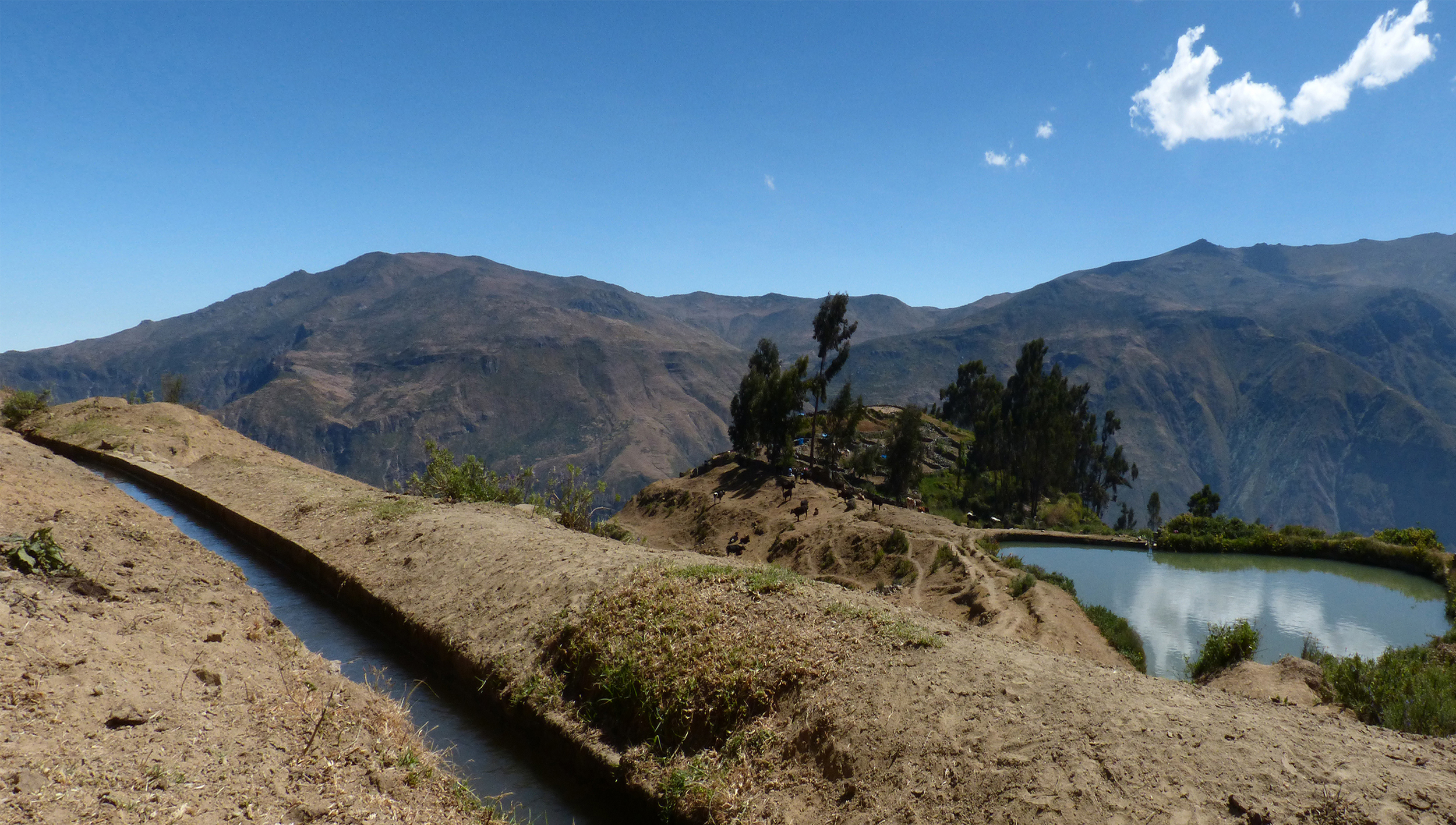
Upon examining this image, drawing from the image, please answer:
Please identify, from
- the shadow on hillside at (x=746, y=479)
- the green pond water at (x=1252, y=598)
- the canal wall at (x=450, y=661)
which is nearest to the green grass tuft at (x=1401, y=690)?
the green pond water at (x=1252, y=598)

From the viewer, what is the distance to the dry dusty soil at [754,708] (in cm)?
511

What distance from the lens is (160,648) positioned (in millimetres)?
6492

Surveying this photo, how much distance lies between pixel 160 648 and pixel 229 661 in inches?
20.9

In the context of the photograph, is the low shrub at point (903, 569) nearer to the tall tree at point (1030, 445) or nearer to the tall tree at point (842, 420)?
the tall tree at point (842, 420)

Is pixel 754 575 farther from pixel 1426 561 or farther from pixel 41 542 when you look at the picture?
pixel 1426 561

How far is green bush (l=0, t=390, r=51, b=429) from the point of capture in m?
26.4

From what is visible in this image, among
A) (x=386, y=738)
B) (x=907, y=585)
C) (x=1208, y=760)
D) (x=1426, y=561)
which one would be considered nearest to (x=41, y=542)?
(x=386, y=738)

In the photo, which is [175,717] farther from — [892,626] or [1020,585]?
[1020,585]

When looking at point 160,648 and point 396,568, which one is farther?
point 396,568

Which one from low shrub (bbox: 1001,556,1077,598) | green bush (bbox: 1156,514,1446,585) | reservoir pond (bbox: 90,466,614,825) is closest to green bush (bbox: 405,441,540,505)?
reservoir pond (bbox: 90,466,614,825)

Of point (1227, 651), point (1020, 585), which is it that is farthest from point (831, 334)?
point (1227, 651)

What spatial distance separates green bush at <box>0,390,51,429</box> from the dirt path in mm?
24060

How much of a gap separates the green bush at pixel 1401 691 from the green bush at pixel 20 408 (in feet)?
116

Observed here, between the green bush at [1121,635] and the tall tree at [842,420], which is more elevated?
the tall tree at [842,420]
